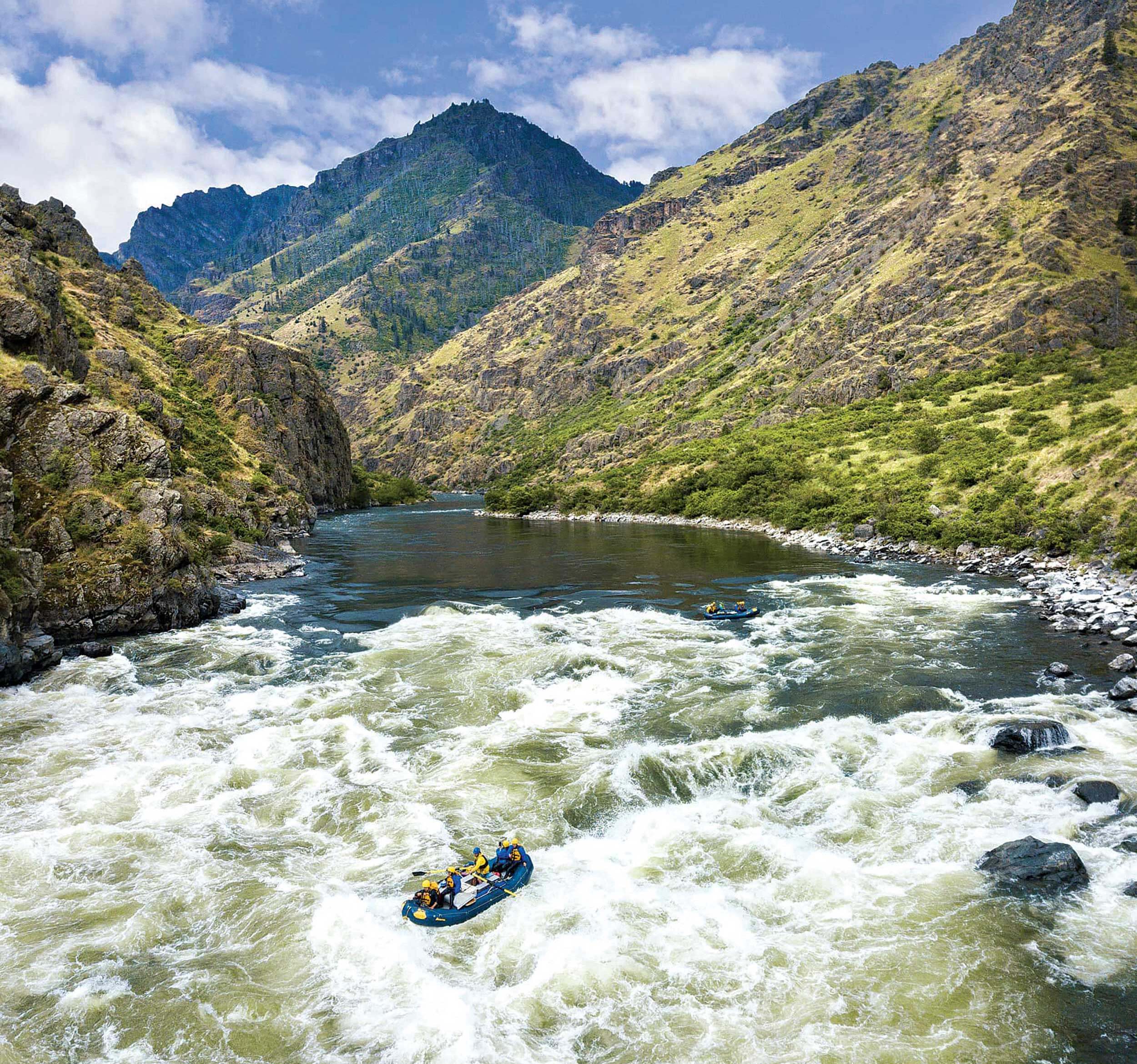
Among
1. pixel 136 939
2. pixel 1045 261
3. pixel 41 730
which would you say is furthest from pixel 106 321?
pixel 1045 261

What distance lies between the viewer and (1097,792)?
1780 centimetres

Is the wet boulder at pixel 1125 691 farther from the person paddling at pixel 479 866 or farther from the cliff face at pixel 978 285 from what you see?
the cliff face at pixel 978 285

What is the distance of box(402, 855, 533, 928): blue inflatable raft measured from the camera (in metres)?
14.3

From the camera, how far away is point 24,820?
18391 millimetres

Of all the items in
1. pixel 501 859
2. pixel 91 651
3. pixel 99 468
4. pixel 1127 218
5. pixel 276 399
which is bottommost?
pixel 501 859

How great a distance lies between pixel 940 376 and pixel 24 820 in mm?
112467

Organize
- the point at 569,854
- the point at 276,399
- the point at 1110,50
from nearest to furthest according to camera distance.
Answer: the point at 569,854 < the point at 276,399 < the point at 1110,50

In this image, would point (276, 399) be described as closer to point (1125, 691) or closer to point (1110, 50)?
point (1125, 691)

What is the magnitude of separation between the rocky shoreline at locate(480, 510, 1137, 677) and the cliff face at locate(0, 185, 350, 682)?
48653 millimetres

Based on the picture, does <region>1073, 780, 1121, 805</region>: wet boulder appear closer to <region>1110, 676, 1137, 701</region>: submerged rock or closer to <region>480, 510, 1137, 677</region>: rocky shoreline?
<region>1110, 676, 1137, 701</region>: submerged rock

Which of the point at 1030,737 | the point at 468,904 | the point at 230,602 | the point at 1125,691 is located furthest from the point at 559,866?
the point at 230,602

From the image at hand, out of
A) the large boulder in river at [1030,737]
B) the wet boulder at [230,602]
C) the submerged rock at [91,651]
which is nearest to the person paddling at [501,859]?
the large boulder in river at [1030,737]

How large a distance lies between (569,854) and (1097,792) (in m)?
14.2

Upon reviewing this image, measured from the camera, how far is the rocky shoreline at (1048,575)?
32688 millimetres
